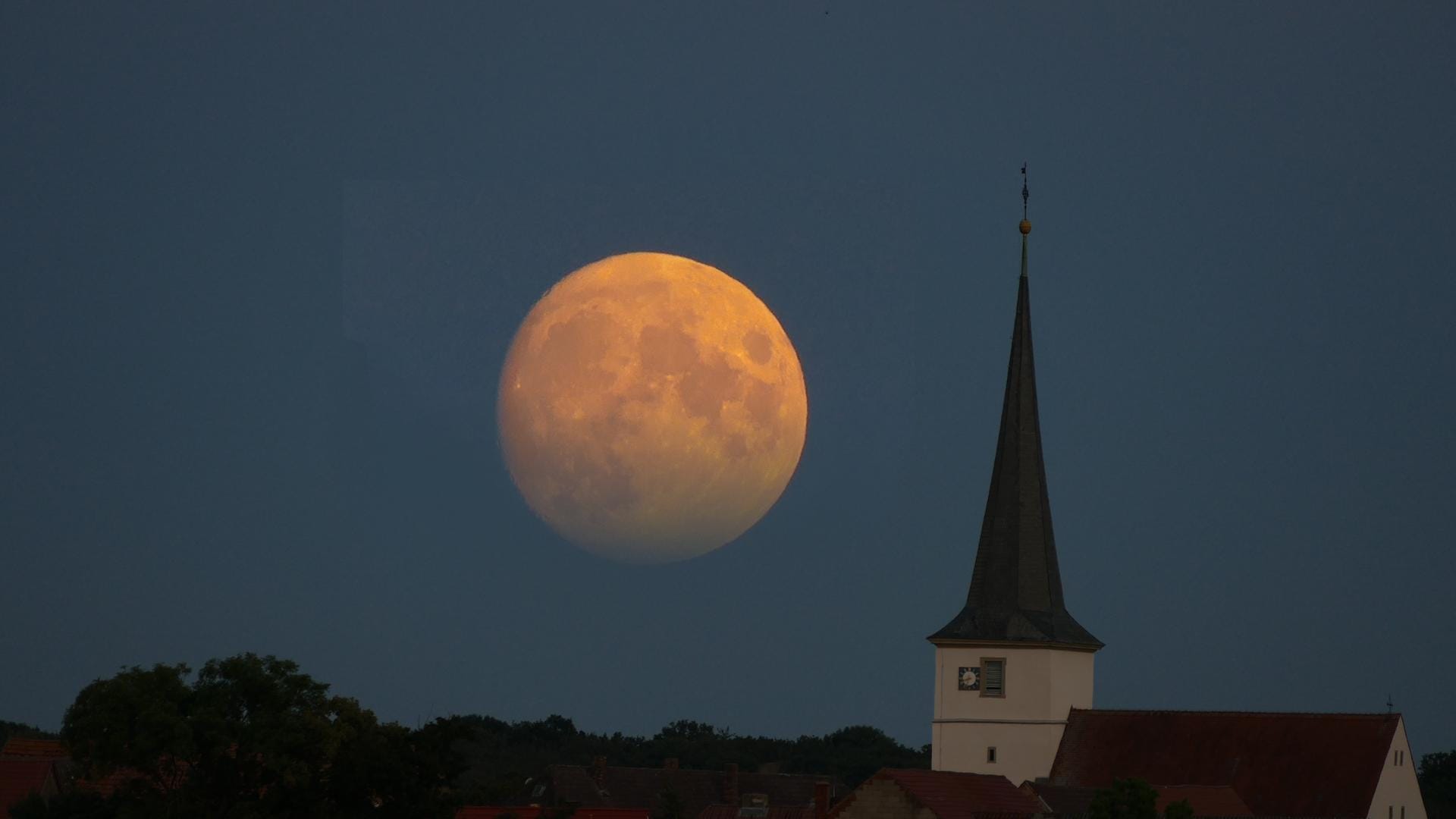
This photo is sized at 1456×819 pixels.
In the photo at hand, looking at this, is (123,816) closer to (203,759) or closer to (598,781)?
(203,759)

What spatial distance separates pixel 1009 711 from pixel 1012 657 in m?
1.56

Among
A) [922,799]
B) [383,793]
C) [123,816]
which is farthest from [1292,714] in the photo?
[123,816]

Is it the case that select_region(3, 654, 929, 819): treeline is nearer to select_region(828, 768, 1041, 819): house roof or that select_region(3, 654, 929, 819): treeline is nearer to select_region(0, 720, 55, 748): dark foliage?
select_region(828, 768, 1041, 819): house roof

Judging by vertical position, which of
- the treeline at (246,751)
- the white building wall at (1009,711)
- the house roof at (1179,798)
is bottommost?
the treeline at (246,751)

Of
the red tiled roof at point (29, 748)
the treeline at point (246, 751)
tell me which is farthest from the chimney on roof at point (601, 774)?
the treeline at point (246, 751)

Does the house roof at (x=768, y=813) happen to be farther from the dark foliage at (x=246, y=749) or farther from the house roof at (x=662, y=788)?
the dark foliage at (x=246, y=749)

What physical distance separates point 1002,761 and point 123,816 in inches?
1207

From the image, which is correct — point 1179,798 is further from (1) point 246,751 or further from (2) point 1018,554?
(1) point 246,751

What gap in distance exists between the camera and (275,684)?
47844 millimetres

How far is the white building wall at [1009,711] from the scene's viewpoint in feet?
227

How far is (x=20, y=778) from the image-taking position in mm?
61844

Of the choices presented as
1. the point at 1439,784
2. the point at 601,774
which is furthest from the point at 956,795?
the point at 1439,784

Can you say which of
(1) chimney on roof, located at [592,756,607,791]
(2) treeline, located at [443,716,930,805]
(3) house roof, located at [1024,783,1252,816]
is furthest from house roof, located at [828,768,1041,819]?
(2) treeline, located at [443,716,930,805]

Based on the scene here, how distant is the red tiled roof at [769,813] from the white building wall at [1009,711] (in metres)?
4.71
